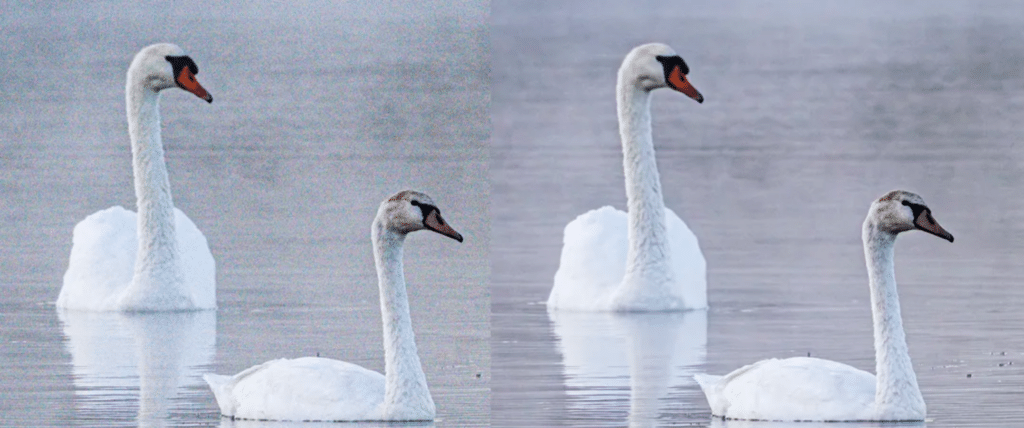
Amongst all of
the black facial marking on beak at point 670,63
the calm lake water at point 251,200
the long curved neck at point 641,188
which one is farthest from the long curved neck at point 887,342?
the black facial marking on beak at point 670,63

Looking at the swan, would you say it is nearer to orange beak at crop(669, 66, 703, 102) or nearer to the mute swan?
the mute swan

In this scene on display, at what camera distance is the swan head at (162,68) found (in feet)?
55.1

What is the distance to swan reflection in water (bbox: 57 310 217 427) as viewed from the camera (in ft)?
37.8

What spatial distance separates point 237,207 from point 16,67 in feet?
73.3

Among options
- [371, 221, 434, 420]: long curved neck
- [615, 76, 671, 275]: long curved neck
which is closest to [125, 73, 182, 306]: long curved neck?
[615, 76, 671, 275]: long curved neck

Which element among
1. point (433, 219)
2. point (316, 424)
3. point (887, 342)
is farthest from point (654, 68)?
point (316, 424)

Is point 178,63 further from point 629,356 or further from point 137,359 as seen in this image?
point 629,356

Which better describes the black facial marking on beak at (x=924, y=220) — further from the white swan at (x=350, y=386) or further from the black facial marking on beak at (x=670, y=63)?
the black facial marking on beak at (x=670, y=63)

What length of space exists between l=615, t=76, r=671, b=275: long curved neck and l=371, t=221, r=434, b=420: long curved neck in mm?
3908

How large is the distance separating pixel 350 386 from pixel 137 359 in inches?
97.5

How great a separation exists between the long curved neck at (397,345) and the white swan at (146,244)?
4456mm

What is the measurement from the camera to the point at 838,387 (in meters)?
11.0

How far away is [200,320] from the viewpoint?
15172 mm

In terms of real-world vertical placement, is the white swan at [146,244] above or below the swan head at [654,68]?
below
